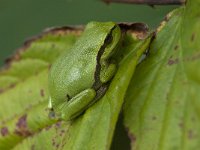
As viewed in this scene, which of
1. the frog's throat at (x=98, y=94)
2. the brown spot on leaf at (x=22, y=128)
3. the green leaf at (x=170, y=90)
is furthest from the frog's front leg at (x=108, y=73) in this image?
the brown spot on leaf at (x=22, y=128)

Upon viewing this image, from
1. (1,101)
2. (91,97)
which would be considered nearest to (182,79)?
(91,97)

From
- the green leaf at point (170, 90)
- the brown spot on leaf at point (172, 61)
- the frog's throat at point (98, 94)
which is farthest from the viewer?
the frog's throat at point (98, 94)

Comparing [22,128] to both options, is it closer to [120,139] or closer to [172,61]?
[120,139]

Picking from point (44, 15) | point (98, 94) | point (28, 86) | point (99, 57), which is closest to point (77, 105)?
point (98, 94)

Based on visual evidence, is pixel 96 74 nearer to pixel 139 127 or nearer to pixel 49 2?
pixel 139 127

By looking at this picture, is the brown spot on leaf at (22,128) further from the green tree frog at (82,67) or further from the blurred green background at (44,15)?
the blurred green background at (44,15)
